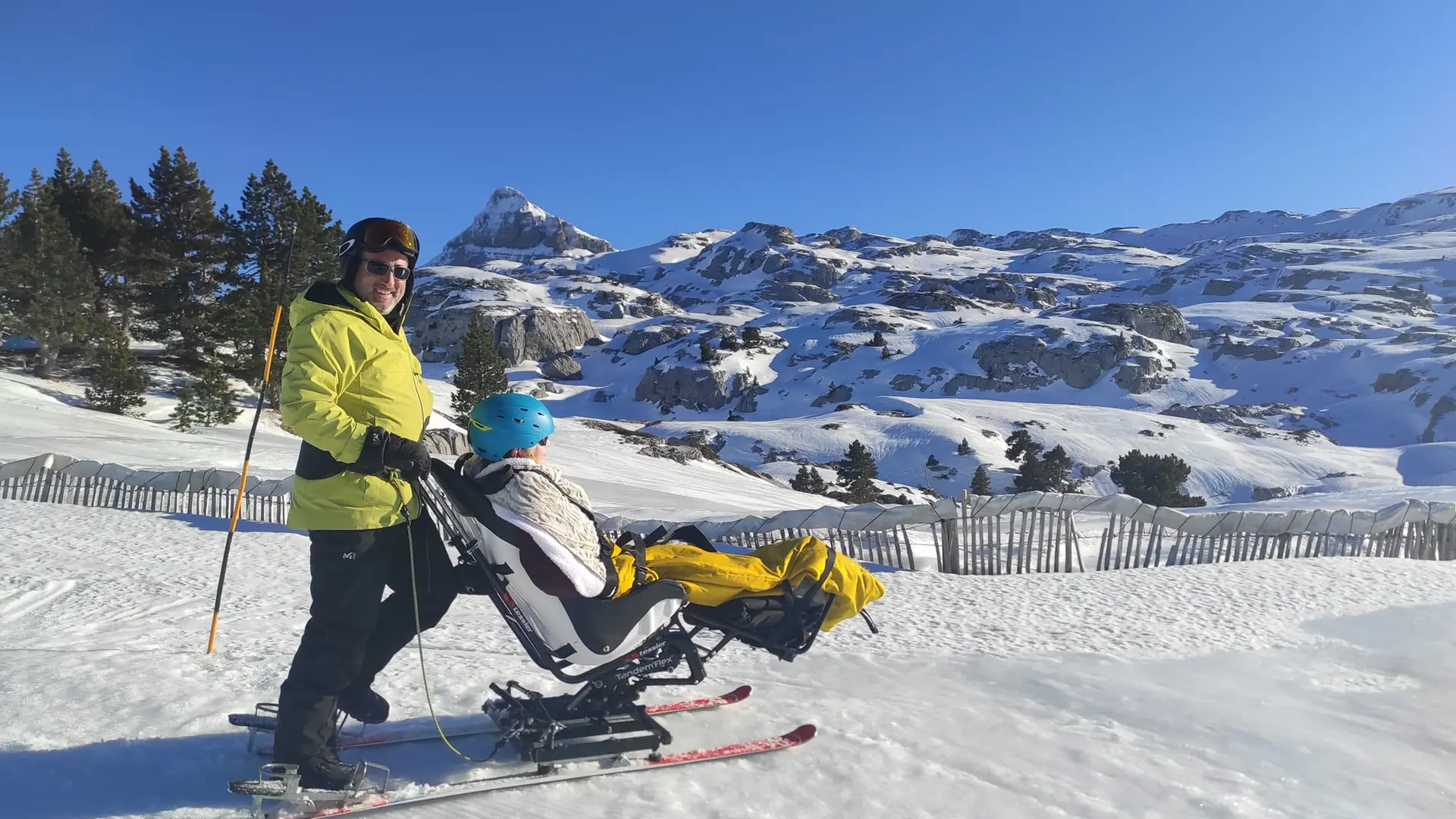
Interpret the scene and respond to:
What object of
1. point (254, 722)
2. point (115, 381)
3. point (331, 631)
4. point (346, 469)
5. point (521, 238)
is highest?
point (521, 238)

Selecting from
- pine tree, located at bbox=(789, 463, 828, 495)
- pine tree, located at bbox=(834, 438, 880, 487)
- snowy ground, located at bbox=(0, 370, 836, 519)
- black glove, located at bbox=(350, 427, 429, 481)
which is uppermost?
black glove, located at bbox=(350, 427, 429, 481)

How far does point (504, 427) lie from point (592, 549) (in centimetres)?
61

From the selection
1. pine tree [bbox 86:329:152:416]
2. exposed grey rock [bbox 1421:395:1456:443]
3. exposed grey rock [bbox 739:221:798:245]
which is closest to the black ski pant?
pine tree [bbox 86:329:152:416]

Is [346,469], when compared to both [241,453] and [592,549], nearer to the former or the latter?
[592,549]

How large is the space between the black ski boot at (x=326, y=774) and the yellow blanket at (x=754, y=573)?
120cm

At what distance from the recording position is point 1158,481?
3766 cm

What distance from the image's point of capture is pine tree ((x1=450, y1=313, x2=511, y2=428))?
2936cm

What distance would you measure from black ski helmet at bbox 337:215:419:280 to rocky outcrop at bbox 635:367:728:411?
231 feet

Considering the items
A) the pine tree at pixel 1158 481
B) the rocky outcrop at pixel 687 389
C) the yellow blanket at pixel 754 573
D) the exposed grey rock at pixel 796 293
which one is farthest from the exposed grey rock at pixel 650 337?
the yellow blanket at pixel 754 573

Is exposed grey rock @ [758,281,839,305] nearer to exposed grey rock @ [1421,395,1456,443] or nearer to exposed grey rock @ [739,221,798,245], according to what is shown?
exposed grey rock @ [739,221,798,245]

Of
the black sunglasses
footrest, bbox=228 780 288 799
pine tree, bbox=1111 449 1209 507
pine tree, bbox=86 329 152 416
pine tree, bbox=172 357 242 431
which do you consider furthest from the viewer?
pine tree, bbox=1111 449 1209 507

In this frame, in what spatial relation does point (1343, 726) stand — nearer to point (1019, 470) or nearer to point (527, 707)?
point (527, 707)

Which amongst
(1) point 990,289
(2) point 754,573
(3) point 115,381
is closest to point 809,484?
(3) point 115,381

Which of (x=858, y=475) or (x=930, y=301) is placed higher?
(x=930, y=301)
